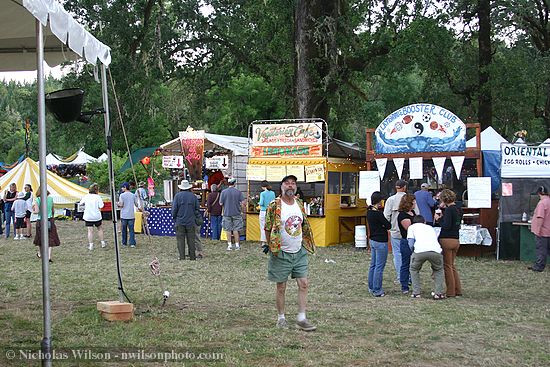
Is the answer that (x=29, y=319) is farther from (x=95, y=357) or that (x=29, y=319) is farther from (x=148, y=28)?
(x=148, y=28)

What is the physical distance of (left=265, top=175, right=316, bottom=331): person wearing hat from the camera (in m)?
7.34

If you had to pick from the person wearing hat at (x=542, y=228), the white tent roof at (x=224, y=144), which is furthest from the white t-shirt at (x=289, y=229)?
the white tent roof at (x=224, y=144)

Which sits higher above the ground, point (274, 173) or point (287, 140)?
point (287, 140)

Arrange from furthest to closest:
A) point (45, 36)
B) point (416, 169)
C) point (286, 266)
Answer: point (416, 169)
point (45, 36)
point (286, 266)

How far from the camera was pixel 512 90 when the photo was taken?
23.5 meters

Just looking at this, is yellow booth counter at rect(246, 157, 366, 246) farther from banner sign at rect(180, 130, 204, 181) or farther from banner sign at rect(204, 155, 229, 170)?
banner sign at rect(180, 130, 204, 181)

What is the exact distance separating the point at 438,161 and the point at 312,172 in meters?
3.26

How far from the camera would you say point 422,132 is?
52.5 feet

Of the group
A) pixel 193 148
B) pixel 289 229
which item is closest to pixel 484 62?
pixel 193 148

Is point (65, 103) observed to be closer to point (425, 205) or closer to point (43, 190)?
point (43, 190)

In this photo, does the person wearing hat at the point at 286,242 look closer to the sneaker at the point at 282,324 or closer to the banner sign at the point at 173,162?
the sneaker at the point at 282,324

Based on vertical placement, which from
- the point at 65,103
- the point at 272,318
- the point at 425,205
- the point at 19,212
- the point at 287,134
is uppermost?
the point at 287,134

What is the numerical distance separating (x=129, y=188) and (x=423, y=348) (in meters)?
11.8

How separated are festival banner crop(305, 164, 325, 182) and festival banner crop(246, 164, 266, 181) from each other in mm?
1327
